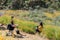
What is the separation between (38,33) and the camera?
19.2 metres

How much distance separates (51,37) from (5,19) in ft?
22.0

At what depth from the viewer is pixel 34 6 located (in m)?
41.1

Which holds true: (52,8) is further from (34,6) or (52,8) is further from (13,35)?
(13,35)

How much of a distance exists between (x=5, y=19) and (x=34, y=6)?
18530 millimetres

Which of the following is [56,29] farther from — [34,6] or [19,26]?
[34,6]

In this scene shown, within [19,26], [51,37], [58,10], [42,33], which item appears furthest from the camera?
[58,10]

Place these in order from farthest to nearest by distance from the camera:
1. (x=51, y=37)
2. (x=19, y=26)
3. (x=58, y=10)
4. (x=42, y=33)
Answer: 1. (x=58, y=10)
2. (x=19, y=26)
3. (x=42, y=33)
4. (x=51, y=37)

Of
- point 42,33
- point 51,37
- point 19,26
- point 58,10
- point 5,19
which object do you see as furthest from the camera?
point 58,10

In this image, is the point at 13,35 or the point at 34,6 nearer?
the point at 13,35

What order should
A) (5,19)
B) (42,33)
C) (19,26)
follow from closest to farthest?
(42,33) < (19,26) < (5,19)

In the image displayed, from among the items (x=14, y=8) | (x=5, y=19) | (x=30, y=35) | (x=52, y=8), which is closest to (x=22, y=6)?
(x=14, y=8)

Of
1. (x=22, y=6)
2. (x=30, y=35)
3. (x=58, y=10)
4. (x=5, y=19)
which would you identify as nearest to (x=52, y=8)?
(x=58, y=10)

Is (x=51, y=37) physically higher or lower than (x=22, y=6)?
higher

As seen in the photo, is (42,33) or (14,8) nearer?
(42,33)
